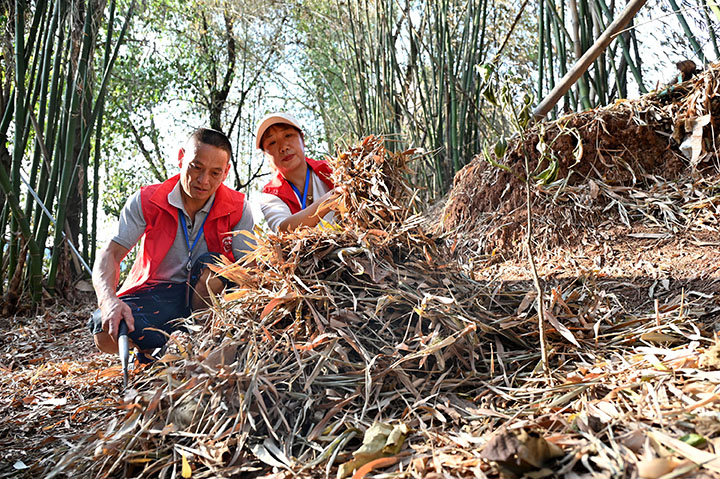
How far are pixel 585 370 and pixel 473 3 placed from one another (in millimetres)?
2132

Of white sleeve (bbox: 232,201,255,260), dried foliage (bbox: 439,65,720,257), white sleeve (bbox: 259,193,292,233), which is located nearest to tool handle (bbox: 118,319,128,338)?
white sleeve (bbox: 232,201,255,260)

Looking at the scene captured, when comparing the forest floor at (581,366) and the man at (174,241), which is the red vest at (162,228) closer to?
the man at (174,241)

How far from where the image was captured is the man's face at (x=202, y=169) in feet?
5.81

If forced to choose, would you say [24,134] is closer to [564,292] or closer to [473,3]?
[473,3]

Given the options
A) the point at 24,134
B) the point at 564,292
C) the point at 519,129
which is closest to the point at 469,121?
the point at 564,292

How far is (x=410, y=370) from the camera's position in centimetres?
103

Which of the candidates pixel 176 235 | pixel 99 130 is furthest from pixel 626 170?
pixel 99 130

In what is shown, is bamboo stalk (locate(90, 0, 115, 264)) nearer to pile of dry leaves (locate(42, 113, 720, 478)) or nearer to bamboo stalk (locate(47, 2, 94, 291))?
bamboo stalk (locate(47, 2, 94, 291))

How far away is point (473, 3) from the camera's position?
2529 millimetres

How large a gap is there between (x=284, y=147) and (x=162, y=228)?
0.56 meters

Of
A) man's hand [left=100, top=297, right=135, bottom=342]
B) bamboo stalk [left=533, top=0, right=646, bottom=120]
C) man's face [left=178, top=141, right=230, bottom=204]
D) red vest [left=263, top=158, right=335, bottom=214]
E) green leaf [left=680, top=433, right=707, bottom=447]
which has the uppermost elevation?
bamboo stalk [left=533, top=0, right=646, bottom=120]

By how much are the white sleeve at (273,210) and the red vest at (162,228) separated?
0.12 metres

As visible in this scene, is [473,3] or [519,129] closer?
[519,129]

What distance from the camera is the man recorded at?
1.75 meters
